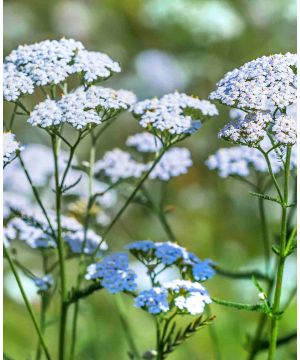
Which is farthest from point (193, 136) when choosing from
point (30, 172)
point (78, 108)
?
point (78, 108)

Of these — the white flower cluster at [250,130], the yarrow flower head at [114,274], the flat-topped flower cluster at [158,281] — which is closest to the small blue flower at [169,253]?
the flat-topped flower cluster at [158,281]

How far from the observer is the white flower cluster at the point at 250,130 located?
2.38 metres

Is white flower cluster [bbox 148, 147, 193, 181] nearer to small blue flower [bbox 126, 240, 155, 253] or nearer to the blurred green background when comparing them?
small blue flower [bbox 126, 240, 155, 253]

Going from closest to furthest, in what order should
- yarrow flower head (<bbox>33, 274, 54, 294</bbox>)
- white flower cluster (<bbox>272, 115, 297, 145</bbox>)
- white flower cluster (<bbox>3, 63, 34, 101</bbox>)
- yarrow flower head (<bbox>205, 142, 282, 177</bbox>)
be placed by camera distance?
white flower cluster (<bbox>272, 115, 297, 145</bbox>)
white flower cluster (<bbox>3, 63, 34, 101</bbox>)
yarrow flower head (<bbox>33, 274, 54, 294</bbox>)
yarrow flower head (<bbox>205, 142, 282, 177</bbox>)

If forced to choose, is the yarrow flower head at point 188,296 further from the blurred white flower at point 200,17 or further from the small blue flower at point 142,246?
the blurred white flower at point 200,17

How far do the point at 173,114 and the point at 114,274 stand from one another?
1.78 feet

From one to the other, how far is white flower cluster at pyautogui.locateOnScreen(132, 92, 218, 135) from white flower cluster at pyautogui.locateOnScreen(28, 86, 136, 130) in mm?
111

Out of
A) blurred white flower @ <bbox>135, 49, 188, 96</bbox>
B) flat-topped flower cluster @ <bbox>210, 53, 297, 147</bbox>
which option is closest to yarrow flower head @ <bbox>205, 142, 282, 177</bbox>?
flat-topped flower cluster @ <bbox>210, 53, 297, 147</bbox>

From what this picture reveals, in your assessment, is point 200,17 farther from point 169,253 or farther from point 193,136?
point 169,253

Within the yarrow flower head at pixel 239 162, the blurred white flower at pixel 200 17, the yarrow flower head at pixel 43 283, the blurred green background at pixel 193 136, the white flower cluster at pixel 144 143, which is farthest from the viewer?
the blurred white flower at pixel 200 17

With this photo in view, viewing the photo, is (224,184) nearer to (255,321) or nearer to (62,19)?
(255,321)

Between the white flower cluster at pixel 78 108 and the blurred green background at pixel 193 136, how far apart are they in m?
1.59

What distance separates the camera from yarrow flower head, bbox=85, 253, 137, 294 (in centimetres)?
267

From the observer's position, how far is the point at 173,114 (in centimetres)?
272
